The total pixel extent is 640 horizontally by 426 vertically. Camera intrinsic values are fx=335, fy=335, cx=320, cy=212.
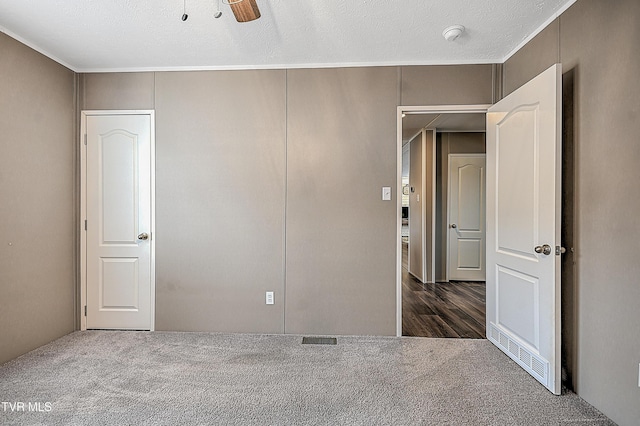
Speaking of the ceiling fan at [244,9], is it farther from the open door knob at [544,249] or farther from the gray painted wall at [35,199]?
the open door knob at [544,249]

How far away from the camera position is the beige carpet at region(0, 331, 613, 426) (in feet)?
6.13

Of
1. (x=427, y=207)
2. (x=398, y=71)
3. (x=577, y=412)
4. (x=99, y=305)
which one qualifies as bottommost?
(x=577, y=412)

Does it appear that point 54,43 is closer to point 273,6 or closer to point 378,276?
point 273,6

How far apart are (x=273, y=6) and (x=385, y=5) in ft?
2.39

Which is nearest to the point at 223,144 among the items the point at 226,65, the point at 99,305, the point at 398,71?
the point at 226,65

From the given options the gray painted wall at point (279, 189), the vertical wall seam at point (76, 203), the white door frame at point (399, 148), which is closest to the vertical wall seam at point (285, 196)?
the gray painted wall at point (279, 189)

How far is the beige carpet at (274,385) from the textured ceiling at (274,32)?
247 cm

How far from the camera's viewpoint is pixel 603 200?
75.2 inches

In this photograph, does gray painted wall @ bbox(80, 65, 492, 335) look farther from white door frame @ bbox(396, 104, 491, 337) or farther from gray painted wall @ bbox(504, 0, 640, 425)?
gray painted wall @ bbox(504, 0, 640, 425)

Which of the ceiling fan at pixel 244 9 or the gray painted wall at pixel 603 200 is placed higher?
the ceiling fan at pixel 244 9

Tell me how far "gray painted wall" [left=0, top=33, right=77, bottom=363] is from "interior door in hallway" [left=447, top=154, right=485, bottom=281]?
16.7ft

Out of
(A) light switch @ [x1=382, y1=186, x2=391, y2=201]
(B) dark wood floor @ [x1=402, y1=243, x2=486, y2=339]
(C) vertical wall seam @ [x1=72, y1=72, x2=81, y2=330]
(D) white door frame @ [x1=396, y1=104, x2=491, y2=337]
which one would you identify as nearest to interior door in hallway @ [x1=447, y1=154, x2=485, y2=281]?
(B) dark wood floor @ [x1=402, y1=243, x2=486, y2=339]

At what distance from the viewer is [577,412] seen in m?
1.92

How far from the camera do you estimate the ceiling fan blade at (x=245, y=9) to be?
170cm
